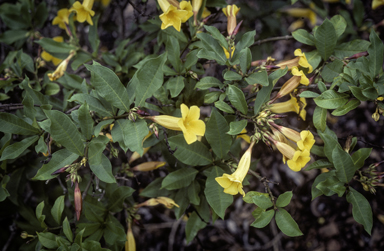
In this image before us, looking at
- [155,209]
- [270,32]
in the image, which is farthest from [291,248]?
[270,32]

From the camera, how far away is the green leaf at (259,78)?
4.73ft

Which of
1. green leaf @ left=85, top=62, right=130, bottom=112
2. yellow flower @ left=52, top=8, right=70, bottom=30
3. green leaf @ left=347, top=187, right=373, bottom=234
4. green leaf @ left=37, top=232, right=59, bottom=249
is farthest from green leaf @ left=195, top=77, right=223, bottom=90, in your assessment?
yellow flower @ left=52, top=8, right=70, bottom=30

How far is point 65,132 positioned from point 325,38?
173cm

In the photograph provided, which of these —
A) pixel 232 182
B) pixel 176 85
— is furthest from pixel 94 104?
pixel 232 182

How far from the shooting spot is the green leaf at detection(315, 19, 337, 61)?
1640mm

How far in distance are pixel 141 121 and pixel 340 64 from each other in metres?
1.36

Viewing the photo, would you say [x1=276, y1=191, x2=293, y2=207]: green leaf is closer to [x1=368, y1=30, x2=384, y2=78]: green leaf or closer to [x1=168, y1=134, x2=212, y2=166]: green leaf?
[x1=168, y1=134, x2=212, y2=166]: green leaf

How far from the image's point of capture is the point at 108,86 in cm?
133

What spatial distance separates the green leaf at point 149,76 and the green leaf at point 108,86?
0.08 m

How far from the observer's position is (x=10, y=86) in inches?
81.2

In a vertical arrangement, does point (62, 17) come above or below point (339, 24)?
above

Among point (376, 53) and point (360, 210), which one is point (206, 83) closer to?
point (376, 53)

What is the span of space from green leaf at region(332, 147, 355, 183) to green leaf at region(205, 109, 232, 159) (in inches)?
24.2

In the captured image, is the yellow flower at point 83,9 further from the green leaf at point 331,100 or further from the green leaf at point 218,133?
the green leaf at point 331,100
